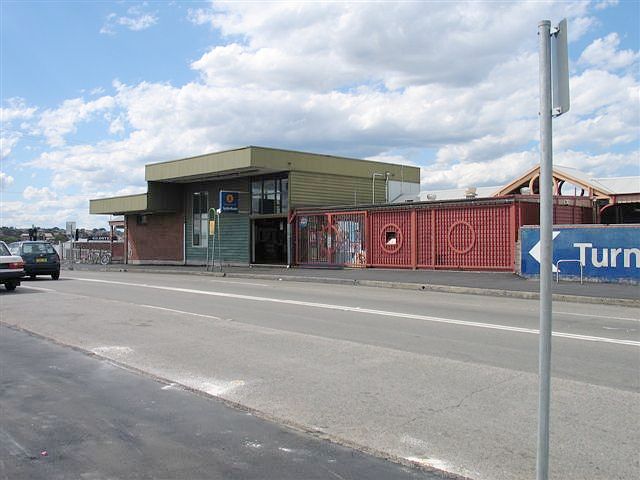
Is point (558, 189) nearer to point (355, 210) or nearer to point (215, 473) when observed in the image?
point (355, 210)

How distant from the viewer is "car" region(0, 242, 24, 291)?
19.0 meters

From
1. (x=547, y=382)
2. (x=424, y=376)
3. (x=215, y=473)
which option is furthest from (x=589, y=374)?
(x=215, y=473)

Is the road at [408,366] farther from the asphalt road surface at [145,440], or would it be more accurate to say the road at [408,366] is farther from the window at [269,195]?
the window at [269,195]

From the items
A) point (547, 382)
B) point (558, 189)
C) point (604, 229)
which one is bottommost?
point (547, 382)

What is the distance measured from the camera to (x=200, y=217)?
38.2 meters

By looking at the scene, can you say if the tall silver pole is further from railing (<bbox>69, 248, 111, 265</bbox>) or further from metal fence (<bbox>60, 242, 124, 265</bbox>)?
railing (<bbox>69, 248, 111, 265</bbox>)

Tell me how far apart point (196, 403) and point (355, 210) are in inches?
871

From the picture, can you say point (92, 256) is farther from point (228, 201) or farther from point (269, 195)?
point (269, 195)

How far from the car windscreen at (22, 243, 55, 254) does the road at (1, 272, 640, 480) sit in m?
11.3

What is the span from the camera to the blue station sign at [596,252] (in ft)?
57.6

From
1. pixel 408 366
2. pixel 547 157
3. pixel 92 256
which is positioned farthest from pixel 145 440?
pixel 92 256

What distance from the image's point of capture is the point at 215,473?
4.40 metres

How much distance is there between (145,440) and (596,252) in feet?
54.0

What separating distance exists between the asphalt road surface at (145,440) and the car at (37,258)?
1995 centimetres
